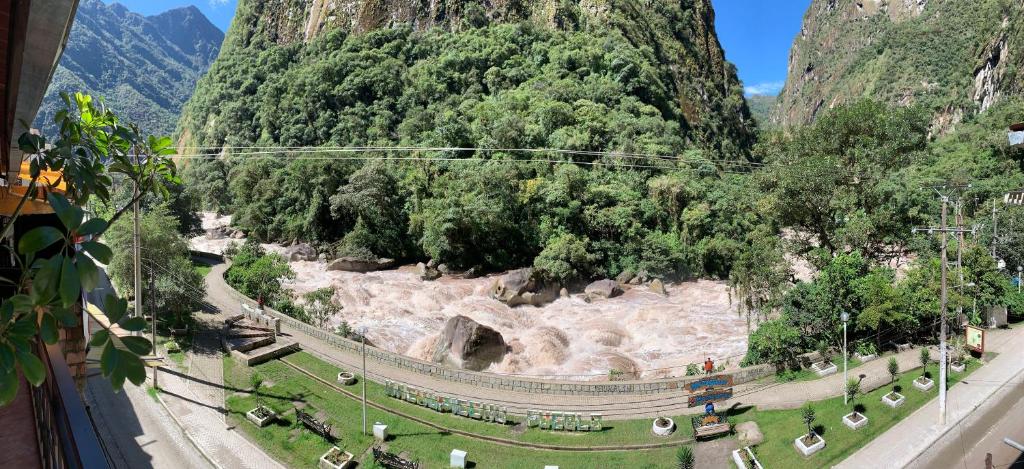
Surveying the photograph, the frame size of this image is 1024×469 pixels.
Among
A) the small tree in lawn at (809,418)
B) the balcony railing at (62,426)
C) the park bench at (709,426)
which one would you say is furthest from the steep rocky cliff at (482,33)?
the balcony railing at (62,426)

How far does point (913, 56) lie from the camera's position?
111 meters

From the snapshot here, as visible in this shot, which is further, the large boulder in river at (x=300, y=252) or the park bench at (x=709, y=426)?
the large boulder in river at (x=300, y=252)

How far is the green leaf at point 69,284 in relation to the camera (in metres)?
1.63

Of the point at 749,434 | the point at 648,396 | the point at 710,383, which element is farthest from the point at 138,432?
the point at 749,434

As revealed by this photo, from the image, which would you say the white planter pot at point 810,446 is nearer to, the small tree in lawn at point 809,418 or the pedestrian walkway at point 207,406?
the small tree in lawn at point 809,418

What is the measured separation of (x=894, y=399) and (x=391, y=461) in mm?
15633

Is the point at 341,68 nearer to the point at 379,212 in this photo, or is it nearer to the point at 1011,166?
the point at 379,212

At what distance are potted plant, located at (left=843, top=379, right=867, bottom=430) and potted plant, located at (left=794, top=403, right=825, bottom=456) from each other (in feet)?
4.10

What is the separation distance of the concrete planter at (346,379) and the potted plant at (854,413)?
54.6 ft

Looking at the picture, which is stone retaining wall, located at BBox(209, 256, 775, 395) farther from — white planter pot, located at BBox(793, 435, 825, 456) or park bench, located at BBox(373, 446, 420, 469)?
park bench, located at BBox(373, 446, 420, 469)

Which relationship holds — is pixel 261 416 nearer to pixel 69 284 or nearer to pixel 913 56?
pixel 69 284

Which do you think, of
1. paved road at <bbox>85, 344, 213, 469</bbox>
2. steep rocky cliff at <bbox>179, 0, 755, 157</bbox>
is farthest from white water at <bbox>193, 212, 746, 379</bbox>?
steep rocky cliff at <bbox>179, 0, 755, 157</bbox>

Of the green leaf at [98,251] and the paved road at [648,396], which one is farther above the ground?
the green leaf at [98,251]

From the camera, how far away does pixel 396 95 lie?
196 feet
